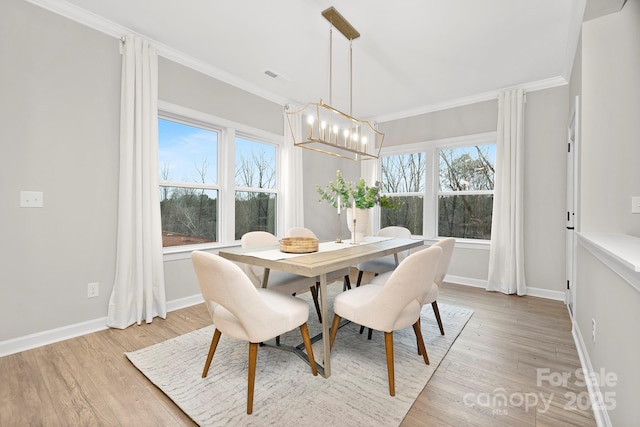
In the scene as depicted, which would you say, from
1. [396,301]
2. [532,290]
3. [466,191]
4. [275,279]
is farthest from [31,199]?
[532,290]

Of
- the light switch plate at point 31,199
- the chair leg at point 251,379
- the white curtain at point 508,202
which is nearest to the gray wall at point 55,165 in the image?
the light switch plate at point 31,199

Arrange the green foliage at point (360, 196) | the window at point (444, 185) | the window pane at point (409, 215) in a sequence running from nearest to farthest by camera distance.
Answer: the green foliage at point (360, 196) < the window at point (444, 185) < the window pane at point (409, 215)

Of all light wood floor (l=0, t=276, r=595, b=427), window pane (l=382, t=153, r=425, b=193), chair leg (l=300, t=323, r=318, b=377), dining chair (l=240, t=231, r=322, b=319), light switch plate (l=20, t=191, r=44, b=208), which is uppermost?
window pane (l=382, t=153, r=425, b=193)

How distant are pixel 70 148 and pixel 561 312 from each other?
194 inches

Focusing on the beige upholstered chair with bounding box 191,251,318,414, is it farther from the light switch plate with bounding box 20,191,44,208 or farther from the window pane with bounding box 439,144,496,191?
the window pane with bounding box 439,144,496,191

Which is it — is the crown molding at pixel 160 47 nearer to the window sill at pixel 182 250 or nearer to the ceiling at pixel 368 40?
the ceiling at pixel 368 40

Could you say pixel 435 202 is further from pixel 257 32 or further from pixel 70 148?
pixel 70 148

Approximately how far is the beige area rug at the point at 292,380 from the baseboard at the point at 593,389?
80 cm

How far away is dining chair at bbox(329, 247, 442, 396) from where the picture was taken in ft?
5.07

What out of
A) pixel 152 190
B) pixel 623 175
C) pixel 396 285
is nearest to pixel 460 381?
pixel 396 285

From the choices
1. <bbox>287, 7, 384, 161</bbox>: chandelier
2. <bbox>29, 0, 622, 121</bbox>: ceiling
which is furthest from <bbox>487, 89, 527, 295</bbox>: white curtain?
<bbox>287, 7, 384, 161</bbox>: chandelier

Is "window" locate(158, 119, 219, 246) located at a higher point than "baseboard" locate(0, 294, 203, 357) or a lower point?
higher

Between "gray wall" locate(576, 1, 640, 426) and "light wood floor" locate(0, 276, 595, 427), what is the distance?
309 millimetres

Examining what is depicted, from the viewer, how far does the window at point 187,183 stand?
121 inches
